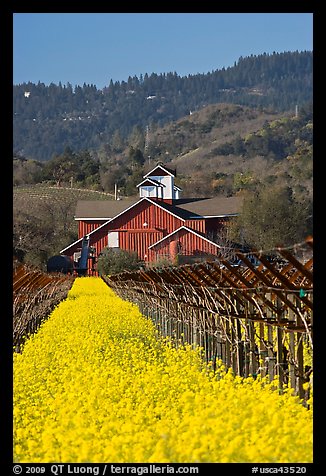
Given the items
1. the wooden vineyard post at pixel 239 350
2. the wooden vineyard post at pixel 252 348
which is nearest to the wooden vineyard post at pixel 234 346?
the wooden vineyard post at pixel 239 350

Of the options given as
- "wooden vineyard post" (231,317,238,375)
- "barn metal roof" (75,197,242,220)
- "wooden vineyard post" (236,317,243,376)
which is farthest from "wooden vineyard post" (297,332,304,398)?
"barn metal roof" (75,197,242,220)

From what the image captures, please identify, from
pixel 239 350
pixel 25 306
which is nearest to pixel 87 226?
pixel 25 306

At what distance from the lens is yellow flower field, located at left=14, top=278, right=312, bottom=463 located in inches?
258

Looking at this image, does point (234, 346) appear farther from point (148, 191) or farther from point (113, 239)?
point (148, 191)

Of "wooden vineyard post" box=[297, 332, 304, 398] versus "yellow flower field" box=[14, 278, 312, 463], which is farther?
"wooden vineyard post" box=[297, 332, 304, 398]

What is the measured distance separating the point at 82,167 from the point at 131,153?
72.4 feet

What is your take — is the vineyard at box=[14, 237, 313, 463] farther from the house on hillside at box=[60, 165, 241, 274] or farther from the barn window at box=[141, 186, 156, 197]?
the barn window at box=[141, 186, 156, 197]

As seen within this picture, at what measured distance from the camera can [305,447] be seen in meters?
6.66

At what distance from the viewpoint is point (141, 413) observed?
8.59 m

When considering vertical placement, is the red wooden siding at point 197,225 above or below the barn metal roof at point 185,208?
below

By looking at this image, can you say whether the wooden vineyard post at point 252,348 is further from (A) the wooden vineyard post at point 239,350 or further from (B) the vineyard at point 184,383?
(A) the wooden vineyard post at point 239,350

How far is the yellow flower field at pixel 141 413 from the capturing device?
6.56m

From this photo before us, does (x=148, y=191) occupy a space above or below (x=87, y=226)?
above
